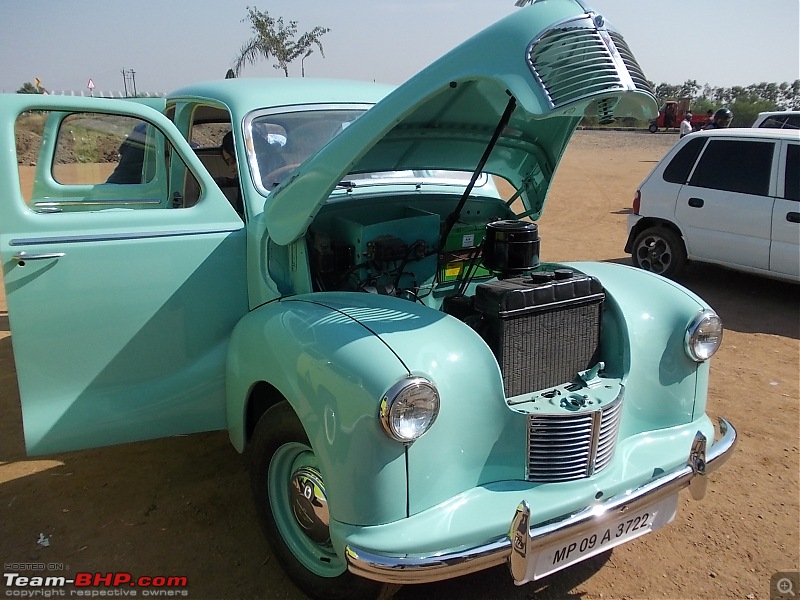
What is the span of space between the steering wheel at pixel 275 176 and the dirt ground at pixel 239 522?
160 cm

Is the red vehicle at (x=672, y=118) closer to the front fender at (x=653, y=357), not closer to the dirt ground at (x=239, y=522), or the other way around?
the dirt ground at (x=239, y=522)

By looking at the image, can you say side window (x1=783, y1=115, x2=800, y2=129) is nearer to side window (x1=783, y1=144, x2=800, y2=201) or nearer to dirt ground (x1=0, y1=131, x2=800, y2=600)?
side window (x1=783, y1=144, x2=800, y2=201)

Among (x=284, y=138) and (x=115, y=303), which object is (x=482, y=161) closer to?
(x=284, y=138)

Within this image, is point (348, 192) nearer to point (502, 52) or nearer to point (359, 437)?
point (502, 52)

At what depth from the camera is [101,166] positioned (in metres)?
4.25

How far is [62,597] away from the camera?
266cm

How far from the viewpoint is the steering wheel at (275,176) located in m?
3.32

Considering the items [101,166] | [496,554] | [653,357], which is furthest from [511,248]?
[101,166]

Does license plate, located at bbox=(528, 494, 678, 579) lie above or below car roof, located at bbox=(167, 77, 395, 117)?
below

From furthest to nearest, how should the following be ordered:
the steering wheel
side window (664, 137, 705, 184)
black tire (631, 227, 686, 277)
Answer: black tire (631, 227, 686, 277)
side window (664, 137, 705, 184)
the steering wheel

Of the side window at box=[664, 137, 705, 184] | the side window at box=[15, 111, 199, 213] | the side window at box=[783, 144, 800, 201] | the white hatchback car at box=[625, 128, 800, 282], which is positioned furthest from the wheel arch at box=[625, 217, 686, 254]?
the side window at box=[15, 111, 199, 213]

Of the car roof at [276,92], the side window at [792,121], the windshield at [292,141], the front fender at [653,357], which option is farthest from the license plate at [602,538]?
the side window at [792,121]

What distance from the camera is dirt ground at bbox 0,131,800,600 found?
8.91 ft

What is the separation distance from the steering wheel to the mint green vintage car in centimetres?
1
